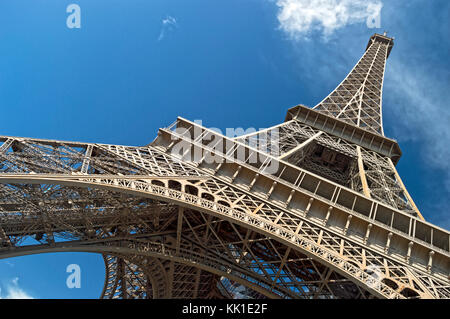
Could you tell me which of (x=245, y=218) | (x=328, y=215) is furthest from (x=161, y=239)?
(x=328, y=215)

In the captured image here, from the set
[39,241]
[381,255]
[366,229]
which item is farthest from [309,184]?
[39,241]

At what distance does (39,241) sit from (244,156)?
10.1 metres

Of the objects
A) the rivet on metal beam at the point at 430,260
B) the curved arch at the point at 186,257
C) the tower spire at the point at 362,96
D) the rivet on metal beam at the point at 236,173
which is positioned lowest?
the curved arch at the point at 186,257

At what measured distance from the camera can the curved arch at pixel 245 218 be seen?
1272 cm

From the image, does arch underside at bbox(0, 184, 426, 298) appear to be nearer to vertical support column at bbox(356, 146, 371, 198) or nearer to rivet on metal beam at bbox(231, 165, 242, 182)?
rivet on metal beam at bbox(231, 165, 242, 182)

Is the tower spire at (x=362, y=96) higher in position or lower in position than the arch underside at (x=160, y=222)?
higher

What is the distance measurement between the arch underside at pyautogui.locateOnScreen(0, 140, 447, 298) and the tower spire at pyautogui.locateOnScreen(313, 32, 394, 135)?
61.3ft

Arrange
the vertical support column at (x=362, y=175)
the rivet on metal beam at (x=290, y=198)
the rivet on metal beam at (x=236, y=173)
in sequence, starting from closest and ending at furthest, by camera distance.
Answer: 1. the rivet on metal beam at (x=290, y=198)
2. the rivet on metal beam at (x=236, y=173)
3. the vertical support column at (x=362, y=175)

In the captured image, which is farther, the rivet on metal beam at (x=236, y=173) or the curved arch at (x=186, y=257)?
the rivet on metal beam at (x=236, y=173)

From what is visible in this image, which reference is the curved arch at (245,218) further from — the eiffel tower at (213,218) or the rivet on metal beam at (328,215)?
the rivet on metal beam at (328,215)

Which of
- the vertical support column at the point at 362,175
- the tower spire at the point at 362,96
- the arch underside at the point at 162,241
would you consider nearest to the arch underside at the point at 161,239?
the arch underside at the point at 162,241

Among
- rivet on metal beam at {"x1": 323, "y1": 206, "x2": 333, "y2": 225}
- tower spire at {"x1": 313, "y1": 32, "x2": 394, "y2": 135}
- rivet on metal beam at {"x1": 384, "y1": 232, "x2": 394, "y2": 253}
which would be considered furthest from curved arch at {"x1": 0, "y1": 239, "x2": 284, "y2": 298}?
tower spire at {"x1": 313, "y1": 32, "x2": 394, "y2": 135}

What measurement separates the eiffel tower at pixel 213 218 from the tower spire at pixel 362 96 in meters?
11.4

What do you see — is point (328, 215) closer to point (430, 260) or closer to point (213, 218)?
point (430, 260)
